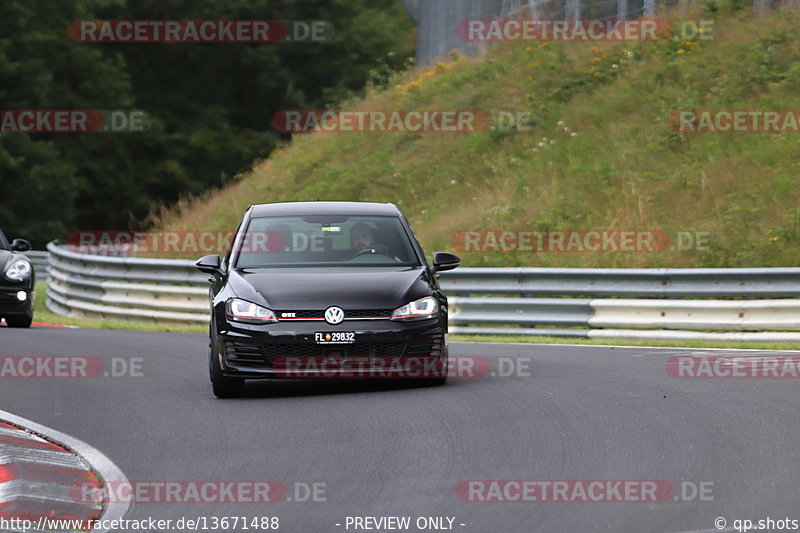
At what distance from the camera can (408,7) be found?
39531 millimetres

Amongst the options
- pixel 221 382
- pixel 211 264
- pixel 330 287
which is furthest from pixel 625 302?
pixel 221 382

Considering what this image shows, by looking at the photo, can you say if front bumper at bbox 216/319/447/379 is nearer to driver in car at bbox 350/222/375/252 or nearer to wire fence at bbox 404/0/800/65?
driver in car at bbox 350/222/375/252

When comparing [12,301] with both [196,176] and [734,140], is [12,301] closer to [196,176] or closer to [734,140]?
[734,140]

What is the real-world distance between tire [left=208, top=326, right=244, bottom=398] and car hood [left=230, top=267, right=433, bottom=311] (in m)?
0.54

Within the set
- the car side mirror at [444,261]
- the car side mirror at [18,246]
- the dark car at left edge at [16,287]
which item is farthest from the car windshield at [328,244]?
the car side mirror at [18,246]

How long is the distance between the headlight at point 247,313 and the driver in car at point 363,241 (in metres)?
1.41

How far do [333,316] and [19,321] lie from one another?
10302mm

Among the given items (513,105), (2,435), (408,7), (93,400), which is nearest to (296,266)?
(93,400)

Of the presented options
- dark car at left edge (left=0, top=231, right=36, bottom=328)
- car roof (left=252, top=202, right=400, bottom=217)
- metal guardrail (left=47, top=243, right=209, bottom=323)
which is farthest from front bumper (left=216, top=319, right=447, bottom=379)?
metal guardrail (left=47, top=243, right=209, bottom=323)

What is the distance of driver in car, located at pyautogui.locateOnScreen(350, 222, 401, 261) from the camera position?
39.9ft

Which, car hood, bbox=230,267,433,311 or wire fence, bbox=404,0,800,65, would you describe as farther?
wire fence, bbox=404,0,800,65

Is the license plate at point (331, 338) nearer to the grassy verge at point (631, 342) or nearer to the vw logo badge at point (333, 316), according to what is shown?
the vw logo badge at point (333, 316)

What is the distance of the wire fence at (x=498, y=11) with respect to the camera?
3002 centimetres

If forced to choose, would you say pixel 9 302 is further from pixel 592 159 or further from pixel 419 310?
pixel 592 159
